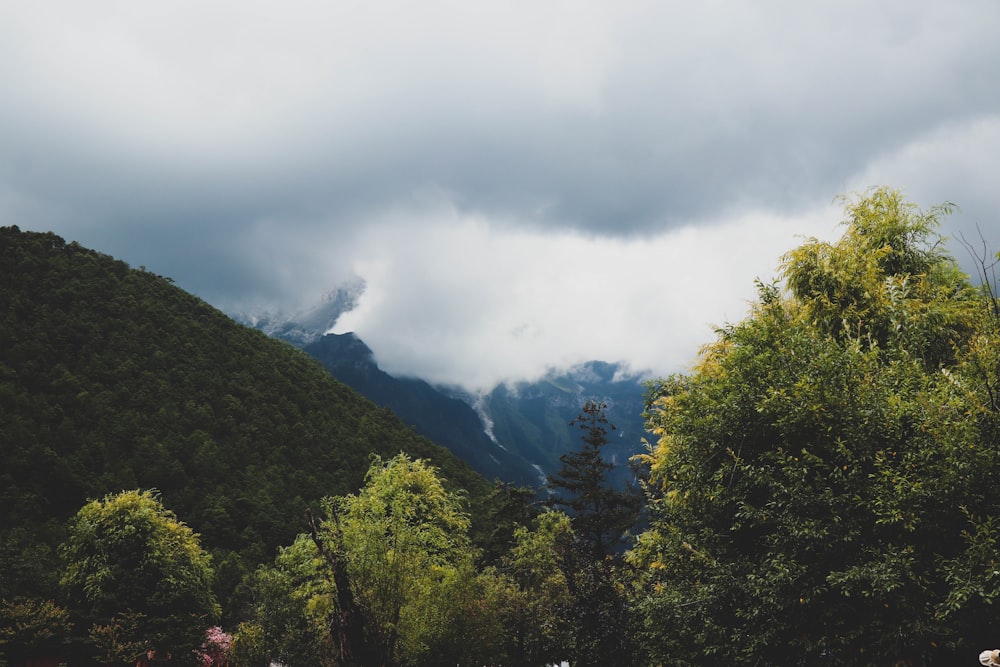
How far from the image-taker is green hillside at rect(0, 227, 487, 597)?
44.1 metres

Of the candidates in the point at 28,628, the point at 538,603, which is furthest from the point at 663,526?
the point at 28,628

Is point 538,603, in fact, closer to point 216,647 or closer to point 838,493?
point 838,493

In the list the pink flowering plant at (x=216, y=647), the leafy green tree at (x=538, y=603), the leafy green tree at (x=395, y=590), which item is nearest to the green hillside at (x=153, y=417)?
the pink flowering plant at (x=216, y=647)

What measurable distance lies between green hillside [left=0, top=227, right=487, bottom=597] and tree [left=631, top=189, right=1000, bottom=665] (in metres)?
34.3

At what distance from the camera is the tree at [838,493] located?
977cm

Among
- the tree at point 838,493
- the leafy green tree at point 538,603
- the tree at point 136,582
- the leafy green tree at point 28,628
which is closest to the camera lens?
the tree at point 838,493

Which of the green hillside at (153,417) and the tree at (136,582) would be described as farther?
the green hillside at (153,417)

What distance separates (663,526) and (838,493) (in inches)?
163

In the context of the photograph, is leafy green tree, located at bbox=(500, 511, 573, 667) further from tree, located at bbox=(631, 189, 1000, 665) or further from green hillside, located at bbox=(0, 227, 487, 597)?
green hillside, located at bbox=(0, 227, 487, 597)

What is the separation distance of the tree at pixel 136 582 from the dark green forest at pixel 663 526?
121mm

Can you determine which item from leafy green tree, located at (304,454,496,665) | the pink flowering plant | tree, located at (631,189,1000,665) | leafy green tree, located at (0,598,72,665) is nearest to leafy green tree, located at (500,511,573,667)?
leafy green tree, located at (304,454,496,665)

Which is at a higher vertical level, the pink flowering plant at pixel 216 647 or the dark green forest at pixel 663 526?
the dark green forest at pixel 663 526

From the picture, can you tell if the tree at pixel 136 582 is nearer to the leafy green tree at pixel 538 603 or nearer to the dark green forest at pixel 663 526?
the dark green forest at pixel 663 526

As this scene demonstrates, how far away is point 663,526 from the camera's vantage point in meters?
14.2
